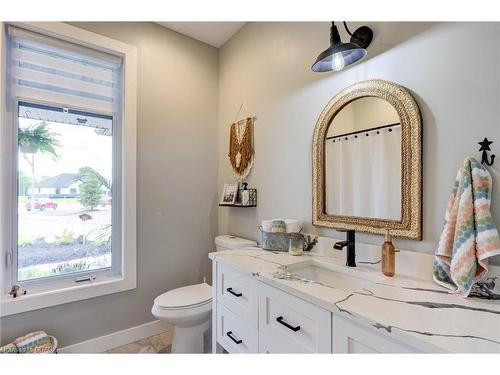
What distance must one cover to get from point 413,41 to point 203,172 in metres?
1.81

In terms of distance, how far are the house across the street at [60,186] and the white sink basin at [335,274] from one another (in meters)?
1.66

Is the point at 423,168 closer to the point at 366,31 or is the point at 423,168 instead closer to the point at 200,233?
the point at 366,31

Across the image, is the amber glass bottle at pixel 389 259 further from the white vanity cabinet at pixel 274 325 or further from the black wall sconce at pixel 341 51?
the black wall sconce at pixel 341 51

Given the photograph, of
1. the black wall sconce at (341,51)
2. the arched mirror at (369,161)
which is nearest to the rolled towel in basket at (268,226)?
the arched mirror at (369,161)

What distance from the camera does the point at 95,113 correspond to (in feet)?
6.53

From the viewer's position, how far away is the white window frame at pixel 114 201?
1632mm

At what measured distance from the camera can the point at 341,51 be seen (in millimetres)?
1221

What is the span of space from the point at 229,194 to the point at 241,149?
41cm

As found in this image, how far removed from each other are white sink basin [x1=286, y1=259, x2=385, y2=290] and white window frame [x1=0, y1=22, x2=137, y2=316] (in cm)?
136

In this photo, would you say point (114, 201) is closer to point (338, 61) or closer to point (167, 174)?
point (167, 174)

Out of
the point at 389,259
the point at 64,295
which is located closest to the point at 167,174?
the point at 64,295

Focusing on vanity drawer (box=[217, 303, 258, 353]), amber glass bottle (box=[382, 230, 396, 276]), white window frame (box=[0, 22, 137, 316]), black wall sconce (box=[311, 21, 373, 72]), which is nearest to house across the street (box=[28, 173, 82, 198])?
white window frame (box=[0, 22, 137, 316])

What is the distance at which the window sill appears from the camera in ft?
5.35
